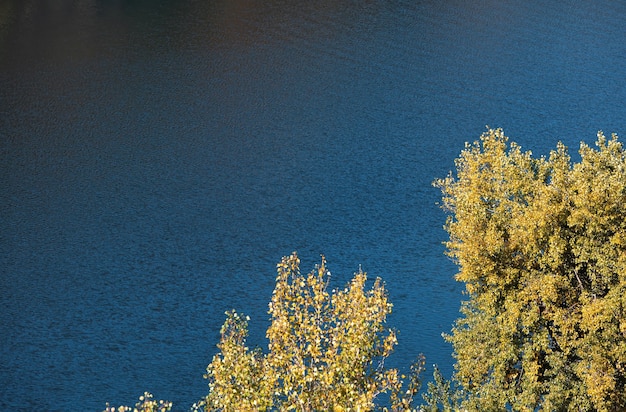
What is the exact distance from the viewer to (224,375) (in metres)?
19.1

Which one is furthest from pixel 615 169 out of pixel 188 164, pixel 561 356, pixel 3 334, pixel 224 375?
pixel 188 164

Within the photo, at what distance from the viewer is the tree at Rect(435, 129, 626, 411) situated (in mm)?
25297

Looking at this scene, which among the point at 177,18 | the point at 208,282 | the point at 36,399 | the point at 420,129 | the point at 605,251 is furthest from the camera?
the point at 177,18

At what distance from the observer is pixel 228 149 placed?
199 feet

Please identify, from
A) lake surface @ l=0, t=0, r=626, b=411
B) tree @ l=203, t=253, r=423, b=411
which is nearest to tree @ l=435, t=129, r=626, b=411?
tree @ l=203, t=253, r=423, b=411

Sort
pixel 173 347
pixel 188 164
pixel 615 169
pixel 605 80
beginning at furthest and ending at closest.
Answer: pixel 605 80 < pixel 188 164 < pixel 173 347 < pixel 615 169

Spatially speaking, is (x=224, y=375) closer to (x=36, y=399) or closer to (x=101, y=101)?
(x=36, y=399)

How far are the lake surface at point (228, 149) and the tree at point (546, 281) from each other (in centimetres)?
1000

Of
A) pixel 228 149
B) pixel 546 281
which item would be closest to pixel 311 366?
pixel 546 281

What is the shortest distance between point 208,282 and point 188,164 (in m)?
15.4

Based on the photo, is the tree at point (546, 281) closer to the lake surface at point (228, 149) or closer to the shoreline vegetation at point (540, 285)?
the shoreline vegetation at point (540, 285)

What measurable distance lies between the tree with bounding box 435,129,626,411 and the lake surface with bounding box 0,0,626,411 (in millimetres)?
9995

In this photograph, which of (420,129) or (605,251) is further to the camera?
(420,129)

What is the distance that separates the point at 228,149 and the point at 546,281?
122ft
